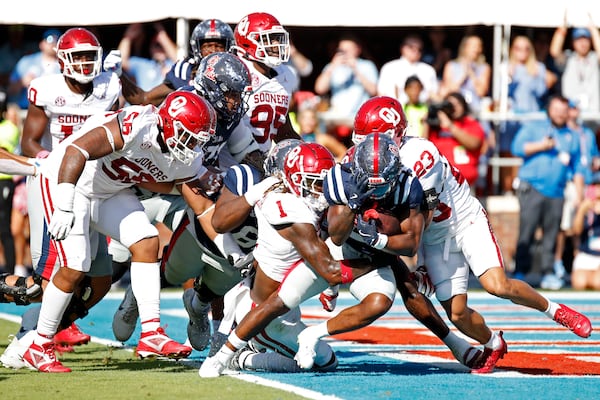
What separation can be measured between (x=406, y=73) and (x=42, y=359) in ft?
24.1

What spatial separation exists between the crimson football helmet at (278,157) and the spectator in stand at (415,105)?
19.3 feet

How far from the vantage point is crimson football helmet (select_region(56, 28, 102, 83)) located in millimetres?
7379

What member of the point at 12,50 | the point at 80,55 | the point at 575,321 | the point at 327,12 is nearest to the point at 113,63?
the point at 80,55

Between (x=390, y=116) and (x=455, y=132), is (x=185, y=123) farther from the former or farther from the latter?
(x=455, y=132)

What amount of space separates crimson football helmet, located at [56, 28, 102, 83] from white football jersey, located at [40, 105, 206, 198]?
1.13 meters

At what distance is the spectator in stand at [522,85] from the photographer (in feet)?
43.0

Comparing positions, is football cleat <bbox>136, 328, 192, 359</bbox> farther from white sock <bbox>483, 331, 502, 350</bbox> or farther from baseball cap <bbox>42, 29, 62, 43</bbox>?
baseball cap <bbox>42, 29, 62, 43</bbox>

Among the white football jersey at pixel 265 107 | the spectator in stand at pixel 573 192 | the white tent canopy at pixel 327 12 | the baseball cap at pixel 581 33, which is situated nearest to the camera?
the white football jersey at pixel 265 107

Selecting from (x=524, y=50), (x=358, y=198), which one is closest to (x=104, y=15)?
(x=524, y=50)

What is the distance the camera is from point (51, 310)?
20.4ft

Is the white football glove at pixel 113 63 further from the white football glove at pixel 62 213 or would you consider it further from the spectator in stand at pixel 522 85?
the spectator in stand at pixel 522 85

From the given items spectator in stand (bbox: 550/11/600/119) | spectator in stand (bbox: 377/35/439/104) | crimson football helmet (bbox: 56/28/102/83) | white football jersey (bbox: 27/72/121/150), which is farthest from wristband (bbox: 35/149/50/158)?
spectator in stand (bbox: 550/11/600/119)

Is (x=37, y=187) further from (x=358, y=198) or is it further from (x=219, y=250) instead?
(x=358, y=198)

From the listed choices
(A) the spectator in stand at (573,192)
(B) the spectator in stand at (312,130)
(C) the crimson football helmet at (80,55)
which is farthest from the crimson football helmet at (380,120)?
(A) the spectator in stand at (573,192)
